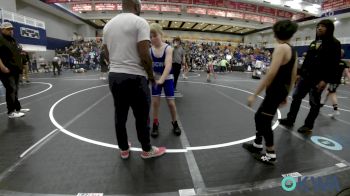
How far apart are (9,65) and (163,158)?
12.1ft

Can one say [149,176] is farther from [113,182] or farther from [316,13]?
[316,13]

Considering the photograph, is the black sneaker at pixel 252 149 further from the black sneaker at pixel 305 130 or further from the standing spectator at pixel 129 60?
the standing spectator at pixel 129 60

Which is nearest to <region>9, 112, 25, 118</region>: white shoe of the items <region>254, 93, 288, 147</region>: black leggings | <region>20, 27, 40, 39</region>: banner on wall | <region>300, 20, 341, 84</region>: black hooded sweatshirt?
<region>254, 93, 288, 147</region>: black leggings

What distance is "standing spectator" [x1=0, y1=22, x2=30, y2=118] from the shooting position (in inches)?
165

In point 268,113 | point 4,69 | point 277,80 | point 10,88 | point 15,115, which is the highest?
point 4,69

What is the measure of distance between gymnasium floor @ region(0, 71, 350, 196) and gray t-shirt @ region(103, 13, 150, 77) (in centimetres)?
113

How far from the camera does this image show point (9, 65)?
4.29m

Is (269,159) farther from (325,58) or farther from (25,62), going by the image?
(25,62)

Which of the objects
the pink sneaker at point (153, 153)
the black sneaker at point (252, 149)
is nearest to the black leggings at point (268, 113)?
the black sneaker at point (252, 149)

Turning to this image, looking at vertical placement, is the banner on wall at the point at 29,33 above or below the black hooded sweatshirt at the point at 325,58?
above

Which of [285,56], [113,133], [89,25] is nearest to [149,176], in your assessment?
[113,133]

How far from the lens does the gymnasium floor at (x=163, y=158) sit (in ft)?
7.10

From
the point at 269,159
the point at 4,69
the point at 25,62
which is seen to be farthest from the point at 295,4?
the point at 4,69

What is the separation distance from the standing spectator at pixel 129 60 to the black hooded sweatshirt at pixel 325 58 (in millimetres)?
2638
